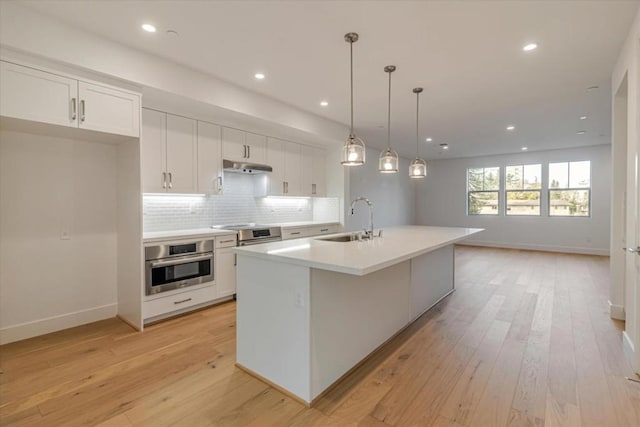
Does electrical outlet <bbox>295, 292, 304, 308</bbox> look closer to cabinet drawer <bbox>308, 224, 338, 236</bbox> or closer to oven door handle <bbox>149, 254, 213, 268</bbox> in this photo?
oven door handle <bbox>149, 254, 213, 268</bbox>

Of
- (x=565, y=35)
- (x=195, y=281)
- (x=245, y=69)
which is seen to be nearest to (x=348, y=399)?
(x=195, y=281)

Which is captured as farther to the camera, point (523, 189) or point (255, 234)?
point (523, 189)

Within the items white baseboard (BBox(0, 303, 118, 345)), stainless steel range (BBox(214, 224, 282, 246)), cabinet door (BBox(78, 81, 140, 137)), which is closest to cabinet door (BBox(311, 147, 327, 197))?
stainless steel range (BBox(214, 224, 282, 246))

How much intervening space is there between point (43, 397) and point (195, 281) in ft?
5.49

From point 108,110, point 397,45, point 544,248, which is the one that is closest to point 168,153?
point 108,110

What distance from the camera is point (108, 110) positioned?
2834 millimetres

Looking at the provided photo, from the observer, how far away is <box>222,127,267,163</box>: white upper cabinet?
421cm

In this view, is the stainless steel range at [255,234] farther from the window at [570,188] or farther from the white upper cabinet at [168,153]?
the window at [570,188]

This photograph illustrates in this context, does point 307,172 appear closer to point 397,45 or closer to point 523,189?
point 397,45

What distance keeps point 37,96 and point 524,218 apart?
9.78 m

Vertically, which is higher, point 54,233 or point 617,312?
point 54,233

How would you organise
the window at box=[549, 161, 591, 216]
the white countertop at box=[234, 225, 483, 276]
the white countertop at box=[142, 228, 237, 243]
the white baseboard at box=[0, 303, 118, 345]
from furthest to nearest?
the window at box=[549, 161, 591, 216] < the white countertop at box=[142, 228, 237, 243] < the white baseboard at box=[0, 303, 118, 345] < the white countertop at box=[234, 225, 483, 276]

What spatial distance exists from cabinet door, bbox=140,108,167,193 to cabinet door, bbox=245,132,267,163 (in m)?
1.21

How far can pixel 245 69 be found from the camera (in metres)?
3.30
